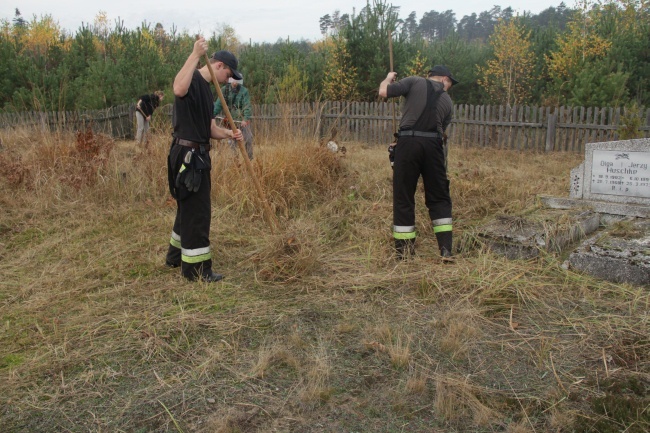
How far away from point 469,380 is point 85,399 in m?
2.08

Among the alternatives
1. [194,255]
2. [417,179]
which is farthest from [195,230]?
[417,179]

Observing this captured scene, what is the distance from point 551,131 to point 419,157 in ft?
27.7

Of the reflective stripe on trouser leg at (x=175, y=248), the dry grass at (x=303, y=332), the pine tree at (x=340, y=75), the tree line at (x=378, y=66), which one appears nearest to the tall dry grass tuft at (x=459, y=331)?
the dry grass at (x=303, y=332)

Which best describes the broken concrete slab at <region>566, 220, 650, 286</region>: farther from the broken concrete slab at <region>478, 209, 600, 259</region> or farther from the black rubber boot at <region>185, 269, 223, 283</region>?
the black rubber boot at <region>185, 269, 223, 283</region>

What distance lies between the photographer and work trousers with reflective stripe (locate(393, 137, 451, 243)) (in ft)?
15.9

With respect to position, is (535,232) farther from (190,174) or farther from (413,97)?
(190,174)

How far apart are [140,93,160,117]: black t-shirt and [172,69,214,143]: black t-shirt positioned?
8.41 metres

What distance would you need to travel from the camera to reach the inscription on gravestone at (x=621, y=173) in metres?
5.71

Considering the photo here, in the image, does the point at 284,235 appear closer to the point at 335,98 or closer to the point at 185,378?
the point at 185,378

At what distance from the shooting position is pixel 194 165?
4219 mm

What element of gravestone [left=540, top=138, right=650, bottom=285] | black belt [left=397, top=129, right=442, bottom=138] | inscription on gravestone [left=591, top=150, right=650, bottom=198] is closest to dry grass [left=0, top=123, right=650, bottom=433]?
A: gravestone [left=540, top=138, right=650, bottom=285]

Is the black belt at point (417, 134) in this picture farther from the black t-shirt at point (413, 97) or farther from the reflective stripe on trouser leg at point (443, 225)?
the reflective stripe on trouser leg at point (443, 225)

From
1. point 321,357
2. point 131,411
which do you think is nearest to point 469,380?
point 321,357

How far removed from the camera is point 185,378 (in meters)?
2.97
